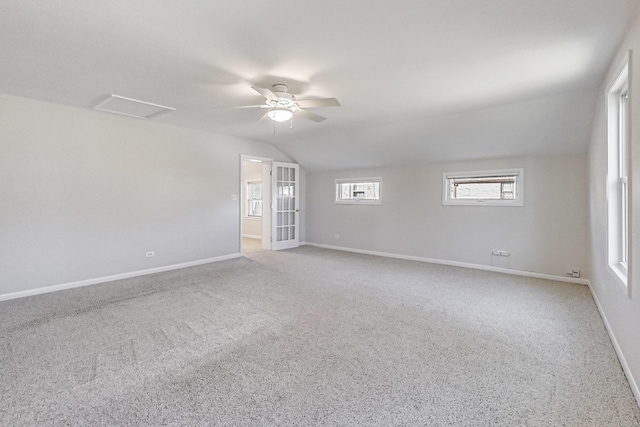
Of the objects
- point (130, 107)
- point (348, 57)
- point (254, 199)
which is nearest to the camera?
point (348, 57)

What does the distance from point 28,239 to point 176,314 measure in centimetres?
239

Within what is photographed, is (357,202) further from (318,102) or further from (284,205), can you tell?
(318,102)

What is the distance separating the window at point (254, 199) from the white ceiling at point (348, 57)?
450cm

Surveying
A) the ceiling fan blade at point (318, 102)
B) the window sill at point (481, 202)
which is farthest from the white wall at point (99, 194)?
the window sill at point (481, 202)

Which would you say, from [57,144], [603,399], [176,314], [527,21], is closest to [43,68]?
[57,144]

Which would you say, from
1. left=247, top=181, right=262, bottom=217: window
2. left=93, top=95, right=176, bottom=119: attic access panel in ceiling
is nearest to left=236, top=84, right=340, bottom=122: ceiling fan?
left=93, top=95, right=176, bottom=119: attic access panel in ceiling

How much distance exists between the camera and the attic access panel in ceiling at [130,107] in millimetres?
3846

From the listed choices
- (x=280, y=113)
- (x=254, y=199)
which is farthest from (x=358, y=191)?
(x=280, y=113)

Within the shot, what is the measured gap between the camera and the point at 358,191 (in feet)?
23.7

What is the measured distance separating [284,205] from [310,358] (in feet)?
17.5

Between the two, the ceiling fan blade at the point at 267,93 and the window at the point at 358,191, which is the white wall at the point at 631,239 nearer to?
the ceiling fan blade at the point at 267,93

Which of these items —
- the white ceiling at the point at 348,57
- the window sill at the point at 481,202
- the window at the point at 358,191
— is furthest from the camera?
the window at the point at 358,191

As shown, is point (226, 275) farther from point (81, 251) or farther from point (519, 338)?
point (519, 338)

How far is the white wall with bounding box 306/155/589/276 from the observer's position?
14.9ft
